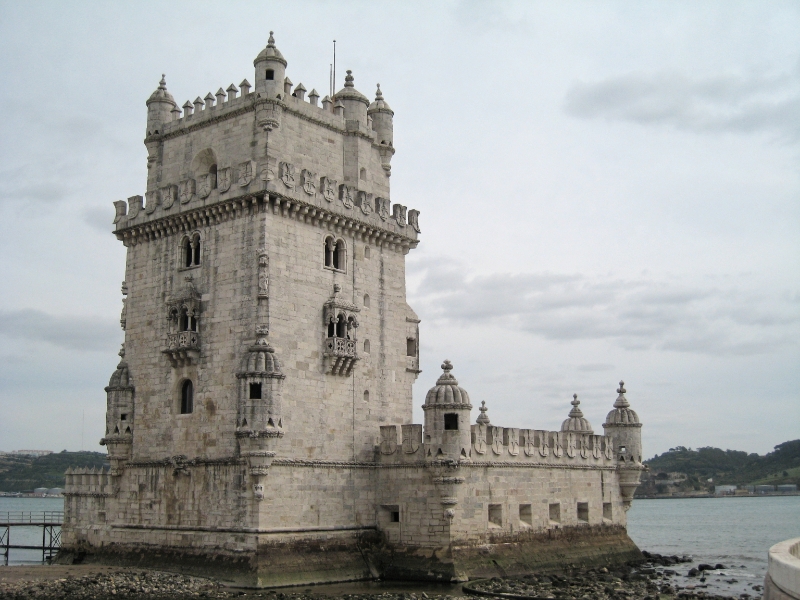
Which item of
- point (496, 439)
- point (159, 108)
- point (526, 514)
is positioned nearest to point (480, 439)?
point (496, 439)

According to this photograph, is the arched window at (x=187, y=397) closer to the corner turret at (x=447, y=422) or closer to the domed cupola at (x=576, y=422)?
the corner turret at (x=447, y=422)

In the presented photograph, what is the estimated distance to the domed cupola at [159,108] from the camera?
43.6 m

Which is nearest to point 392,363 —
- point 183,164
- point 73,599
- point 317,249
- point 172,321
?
point 317,249

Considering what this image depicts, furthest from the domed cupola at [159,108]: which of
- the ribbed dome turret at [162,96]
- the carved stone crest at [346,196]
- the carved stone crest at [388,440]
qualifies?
the carved stone crest at [388,440]

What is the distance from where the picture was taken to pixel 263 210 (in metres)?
38.1

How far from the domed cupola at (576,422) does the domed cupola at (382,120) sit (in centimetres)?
1704

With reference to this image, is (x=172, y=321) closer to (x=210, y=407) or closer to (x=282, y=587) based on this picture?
(x=210, y=407)

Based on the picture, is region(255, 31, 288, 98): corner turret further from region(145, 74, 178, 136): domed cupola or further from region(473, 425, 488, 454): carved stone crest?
region(473, 425, 488, 454): carved stone crest

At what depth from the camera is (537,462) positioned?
44375mm

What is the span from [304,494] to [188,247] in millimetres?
11273

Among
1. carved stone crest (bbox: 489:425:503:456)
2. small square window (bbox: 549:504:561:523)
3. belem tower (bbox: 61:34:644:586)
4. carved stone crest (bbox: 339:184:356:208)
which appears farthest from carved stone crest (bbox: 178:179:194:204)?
small square window (bbox: 549:504:561:523)

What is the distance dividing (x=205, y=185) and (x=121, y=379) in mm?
→ 8820

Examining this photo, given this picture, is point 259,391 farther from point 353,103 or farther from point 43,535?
point 43,535

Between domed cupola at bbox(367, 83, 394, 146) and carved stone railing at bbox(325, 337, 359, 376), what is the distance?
10213 mm
